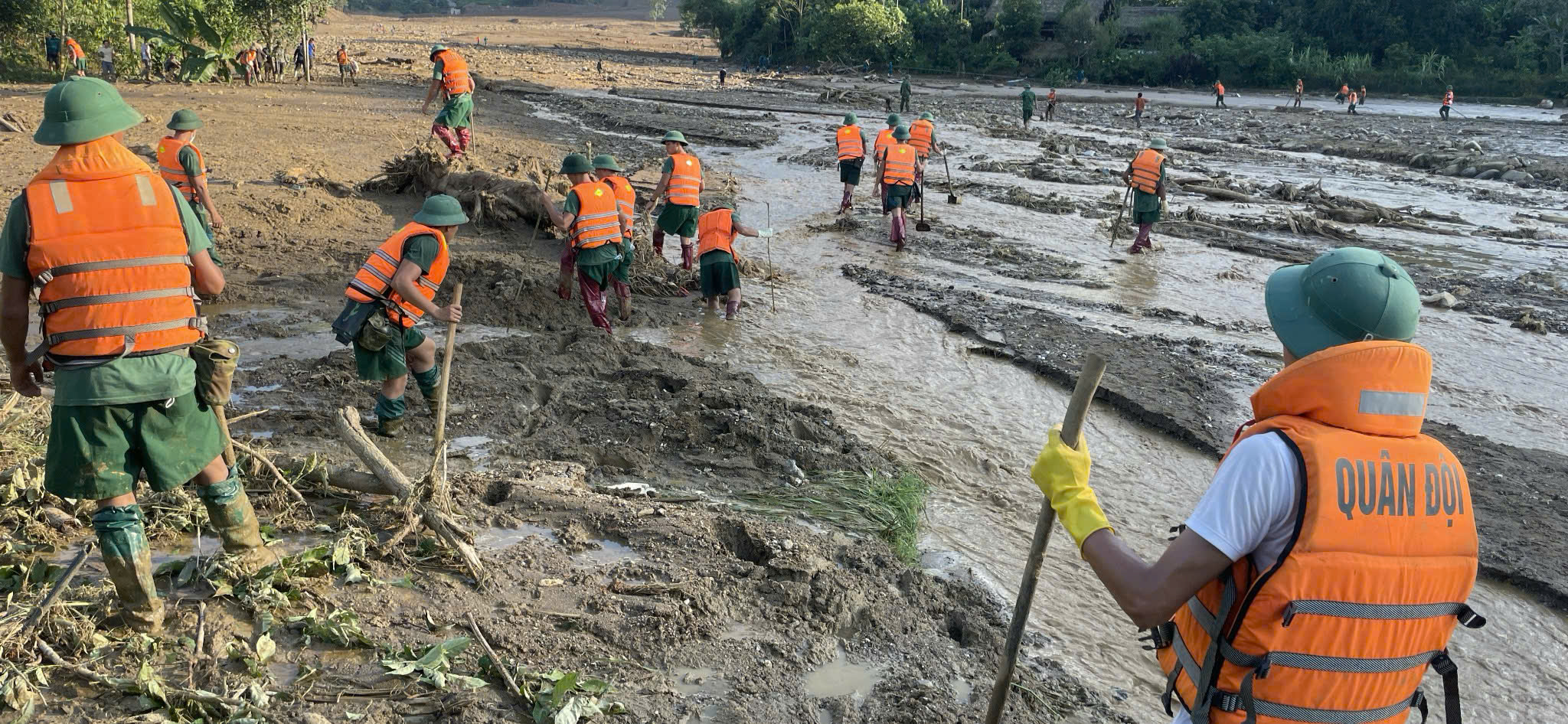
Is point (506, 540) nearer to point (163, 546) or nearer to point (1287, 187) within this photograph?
point (163, 546)

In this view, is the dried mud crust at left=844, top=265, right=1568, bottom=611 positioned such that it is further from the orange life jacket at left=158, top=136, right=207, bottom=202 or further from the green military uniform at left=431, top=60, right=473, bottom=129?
the orange life jacket at left=158, top=136, right=207, bottom=202

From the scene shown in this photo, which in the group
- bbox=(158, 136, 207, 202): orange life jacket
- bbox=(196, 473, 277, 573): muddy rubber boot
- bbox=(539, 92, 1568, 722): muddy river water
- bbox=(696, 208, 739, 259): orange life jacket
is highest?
bbox=(158, 136, 207, 202): orange life jacket

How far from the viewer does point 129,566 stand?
3.71m

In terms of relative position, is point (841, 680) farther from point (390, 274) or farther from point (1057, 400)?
point (1057, 400)

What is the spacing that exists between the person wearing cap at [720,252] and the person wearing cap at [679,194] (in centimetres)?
140

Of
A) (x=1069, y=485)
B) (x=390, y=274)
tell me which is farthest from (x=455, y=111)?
(x=1069, y=485)

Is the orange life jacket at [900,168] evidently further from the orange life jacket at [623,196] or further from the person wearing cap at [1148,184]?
the orange life jacket at [623,196]

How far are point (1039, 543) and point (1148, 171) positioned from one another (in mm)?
11961

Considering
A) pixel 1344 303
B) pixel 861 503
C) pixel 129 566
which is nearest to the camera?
pixel 1344 303

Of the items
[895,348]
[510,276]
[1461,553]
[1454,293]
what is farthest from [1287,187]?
[1461,553]

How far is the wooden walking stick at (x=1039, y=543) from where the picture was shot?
2.70 meters

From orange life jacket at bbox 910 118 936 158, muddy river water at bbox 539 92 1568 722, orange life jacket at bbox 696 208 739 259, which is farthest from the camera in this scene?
orange life jacket at bbox 910 118 936 158

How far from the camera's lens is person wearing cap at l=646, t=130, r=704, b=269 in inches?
440

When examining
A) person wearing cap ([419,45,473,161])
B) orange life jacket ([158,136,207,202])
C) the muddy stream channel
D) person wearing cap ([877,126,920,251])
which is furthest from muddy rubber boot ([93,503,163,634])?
person wearing cap ([877,126,920,251])
